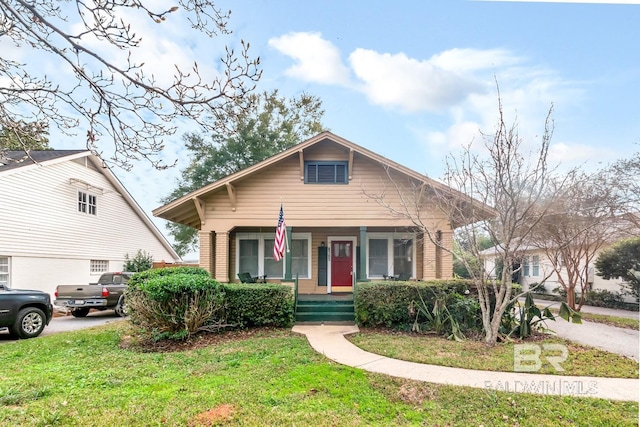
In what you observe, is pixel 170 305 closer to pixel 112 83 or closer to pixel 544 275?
pixel 112 83

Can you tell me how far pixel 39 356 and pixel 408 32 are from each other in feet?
28.2

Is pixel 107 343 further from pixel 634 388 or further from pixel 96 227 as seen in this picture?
pixel 96 227

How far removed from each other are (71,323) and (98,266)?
6970mm

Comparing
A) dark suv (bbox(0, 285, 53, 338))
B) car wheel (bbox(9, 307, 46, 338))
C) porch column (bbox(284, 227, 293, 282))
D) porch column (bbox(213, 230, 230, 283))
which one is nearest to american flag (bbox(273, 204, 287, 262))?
porch column (bbox(284, 227, 293, 282))

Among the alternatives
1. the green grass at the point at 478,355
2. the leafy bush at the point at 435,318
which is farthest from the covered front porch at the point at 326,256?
the green grass at the point at 478,355

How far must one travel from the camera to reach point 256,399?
162 inches

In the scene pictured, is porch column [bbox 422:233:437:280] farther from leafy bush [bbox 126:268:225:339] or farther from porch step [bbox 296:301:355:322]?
leafy bush [bbox 126:268:225:339]

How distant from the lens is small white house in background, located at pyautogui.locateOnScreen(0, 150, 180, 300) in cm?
1273

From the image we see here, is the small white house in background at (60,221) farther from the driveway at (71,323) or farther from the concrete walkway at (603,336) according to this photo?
the concrete walkway at (603,336)

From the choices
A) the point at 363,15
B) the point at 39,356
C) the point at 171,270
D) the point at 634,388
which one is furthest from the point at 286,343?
the point at 363,15

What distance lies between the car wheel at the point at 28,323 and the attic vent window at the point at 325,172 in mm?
7973

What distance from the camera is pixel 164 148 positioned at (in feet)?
12.1

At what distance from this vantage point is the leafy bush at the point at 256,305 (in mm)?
8617

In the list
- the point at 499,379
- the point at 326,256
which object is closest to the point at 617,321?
the point at 499,379
